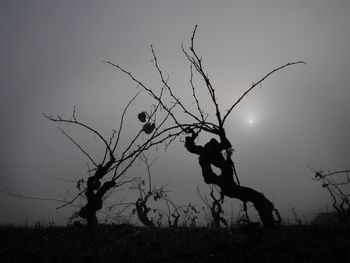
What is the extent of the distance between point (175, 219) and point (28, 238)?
8.03 m

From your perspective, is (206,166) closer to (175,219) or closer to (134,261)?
(134,261)

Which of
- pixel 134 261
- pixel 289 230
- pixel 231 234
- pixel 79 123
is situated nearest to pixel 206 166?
pixel 231 234

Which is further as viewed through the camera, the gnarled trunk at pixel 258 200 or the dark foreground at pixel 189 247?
the gnarled trunk at pixel 258 200

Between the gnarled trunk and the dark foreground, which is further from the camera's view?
the gnarled trunk

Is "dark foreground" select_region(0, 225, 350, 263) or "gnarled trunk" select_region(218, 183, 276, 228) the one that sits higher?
"gnarled trunk" select_region(218, 183, 276, 228)

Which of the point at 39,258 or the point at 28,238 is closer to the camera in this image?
the point at 39,258

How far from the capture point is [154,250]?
4.82 meters

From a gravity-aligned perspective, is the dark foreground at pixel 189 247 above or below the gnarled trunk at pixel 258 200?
below

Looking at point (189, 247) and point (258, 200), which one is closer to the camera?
point (189, 247)

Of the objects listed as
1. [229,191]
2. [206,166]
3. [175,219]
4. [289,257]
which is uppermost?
[175,219]

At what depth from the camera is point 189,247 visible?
188 inches

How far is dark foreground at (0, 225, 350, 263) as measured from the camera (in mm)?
4062

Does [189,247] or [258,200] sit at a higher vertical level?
[258,200]

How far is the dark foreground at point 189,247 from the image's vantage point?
13.3 ft
